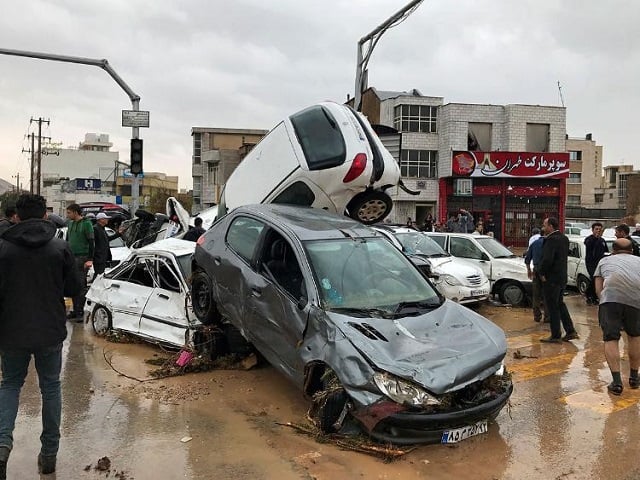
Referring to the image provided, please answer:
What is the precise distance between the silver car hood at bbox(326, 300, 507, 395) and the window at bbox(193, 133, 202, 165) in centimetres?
5006

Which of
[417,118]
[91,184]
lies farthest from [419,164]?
[91,184]

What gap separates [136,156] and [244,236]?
910cm

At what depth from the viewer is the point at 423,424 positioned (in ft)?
13.0

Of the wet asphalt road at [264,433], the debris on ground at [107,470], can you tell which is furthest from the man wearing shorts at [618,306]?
the debris on ground at [107,470]

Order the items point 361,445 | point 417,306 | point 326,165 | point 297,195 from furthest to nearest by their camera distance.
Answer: point 297,195
point 326,165
point 417,306
point 361,445

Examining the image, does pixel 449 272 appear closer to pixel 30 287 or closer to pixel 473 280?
pixel 473 280

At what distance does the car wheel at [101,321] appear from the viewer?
309 inches

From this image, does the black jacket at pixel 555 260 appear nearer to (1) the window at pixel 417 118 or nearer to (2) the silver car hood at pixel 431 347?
(2) the silver car hood at pixel 431 347

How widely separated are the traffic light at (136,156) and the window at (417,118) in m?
25.1

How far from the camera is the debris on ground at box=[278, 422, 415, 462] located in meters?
4.09

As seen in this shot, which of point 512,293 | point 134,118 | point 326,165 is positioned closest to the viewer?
point 326,165

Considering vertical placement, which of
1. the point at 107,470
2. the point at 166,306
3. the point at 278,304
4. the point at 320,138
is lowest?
the point at 107,470

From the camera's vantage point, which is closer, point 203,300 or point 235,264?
point 235,264

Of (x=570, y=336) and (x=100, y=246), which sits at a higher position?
(x=100, y=246)
